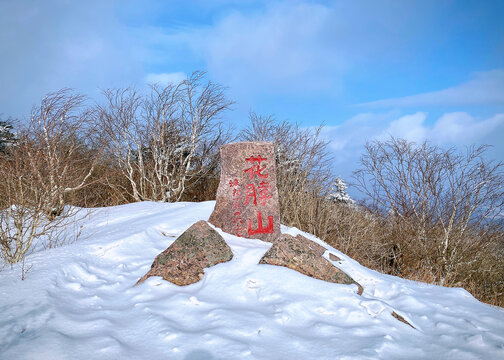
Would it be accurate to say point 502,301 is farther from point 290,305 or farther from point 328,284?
point 290,305

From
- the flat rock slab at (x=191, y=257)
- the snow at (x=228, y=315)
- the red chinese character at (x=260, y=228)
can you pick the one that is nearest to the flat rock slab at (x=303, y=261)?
the snow at (x=228, y=315)

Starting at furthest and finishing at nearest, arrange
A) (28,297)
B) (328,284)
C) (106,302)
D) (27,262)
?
(27,262) < (328,284) < (106,302) < (28,297)

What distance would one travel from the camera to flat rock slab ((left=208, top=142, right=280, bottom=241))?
545 centimetres

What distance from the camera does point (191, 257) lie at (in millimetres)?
4301

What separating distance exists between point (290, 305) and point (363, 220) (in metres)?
5.03

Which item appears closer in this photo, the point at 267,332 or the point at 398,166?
the point at 267,332

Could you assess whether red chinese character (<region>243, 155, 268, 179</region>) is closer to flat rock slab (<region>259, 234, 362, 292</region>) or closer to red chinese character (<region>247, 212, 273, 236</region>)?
red chinese character (<region>247, 212, 273, 236</region>)

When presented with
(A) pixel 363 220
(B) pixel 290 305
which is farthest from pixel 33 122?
(A) pixel 363 220

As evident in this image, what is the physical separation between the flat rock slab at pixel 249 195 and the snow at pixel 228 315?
27.5 inches

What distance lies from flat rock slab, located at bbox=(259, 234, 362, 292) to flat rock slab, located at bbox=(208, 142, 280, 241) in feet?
3.72

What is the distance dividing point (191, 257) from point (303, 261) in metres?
1.39

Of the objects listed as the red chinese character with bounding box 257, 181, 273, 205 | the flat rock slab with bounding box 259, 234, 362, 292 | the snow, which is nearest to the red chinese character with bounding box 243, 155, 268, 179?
the red chinese character with bounding box 257, 181, 273, 205

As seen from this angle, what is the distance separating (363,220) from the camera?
802 centimetres

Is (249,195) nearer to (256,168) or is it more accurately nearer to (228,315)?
(256,168)
